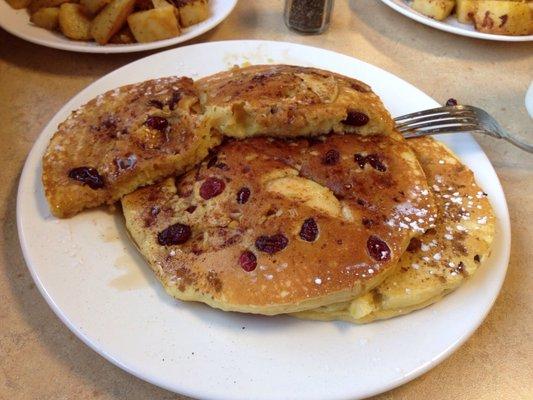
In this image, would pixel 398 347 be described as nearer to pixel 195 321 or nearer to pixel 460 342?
pixel 460 342

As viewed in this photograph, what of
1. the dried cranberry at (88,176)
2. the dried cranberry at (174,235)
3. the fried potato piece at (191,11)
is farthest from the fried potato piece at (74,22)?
the dried cranberry at (174,235)

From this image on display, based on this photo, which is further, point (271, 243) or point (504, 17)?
point (504, 17)

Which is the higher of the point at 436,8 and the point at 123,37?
the point at 436,8

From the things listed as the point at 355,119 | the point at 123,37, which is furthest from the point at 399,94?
the point at 123,37

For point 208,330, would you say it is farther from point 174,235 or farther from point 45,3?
point 45,3

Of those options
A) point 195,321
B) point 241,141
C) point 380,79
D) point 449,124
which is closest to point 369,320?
point 195,321

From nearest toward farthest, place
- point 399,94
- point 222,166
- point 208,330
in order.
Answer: point 208,330 → point 222,166 → point 399,94

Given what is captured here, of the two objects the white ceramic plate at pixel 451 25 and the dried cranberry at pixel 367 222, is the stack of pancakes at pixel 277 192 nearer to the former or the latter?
the dried cranberry at pixel 367 222
